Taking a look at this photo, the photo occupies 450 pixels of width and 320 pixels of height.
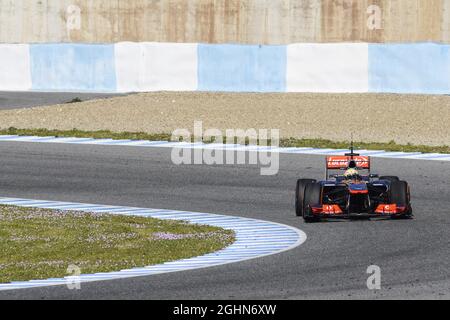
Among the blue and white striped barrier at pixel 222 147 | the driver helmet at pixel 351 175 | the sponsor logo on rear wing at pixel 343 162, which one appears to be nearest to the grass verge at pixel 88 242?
the driver helmet at pixel 351 175

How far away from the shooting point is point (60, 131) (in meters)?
31.2

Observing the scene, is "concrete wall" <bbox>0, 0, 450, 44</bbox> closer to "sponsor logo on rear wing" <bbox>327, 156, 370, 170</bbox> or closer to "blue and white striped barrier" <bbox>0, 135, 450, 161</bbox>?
"blue and white striped barrier" <bbox>0, 135, 450, 161</bbox>

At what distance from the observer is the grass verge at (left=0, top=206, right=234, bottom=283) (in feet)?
48.6

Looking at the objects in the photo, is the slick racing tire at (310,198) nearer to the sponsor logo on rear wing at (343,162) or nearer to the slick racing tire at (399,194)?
the sponsor logo on rear wing at (343,162)

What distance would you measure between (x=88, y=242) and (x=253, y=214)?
324 centimetres

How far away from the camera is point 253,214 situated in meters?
19.0

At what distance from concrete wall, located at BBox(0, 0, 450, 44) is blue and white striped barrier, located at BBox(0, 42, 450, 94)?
247 cm

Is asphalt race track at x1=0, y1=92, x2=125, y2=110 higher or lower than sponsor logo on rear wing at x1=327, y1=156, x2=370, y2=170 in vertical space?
lower

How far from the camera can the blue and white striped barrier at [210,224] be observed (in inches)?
545

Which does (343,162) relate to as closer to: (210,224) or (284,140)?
(210,224)

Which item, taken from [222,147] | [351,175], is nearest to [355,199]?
[351,175]

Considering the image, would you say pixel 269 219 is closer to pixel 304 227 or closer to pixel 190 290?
pixel 304 227

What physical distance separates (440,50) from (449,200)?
14.7 m

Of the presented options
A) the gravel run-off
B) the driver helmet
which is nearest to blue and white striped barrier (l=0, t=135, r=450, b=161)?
the gravel run-off
